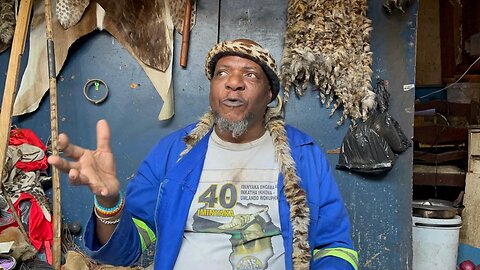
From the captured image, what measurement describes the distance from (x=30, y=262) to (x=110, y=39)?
5.14 ft

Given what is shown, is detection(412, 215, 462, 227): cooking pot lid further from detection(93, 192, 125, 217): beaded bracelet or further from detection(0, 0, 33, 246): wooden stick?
detection(0, 0, 33, 246): wooden stick

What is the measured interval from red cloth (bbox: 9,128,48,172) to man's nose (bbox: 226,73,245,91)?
73.6 inches

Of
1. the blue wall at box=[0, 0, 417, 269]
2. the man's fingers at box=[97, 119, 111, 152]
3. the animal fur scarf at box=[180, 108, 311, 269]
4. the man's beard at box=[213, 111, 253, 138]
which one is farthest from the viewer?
the blue wall at box=[0, 0, 417, 269]

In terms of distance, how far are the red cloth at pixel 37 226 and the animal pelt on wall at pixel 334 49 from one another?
1.82 m

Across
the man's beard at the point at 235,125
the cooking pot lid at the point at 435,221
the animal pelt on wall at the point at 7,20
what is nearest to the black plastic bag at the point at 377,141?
the cooking pot lid at the point at 435,221

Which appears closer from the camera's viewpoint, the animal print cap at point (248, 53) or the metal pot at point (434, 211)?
the animal print cap at point (248, 53)

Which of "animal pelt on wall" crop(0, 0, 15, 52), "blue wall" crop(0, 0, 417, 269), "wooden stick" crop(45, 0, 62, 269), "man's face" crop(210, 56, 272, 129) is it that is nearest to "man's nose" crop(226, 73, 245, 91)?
"man's face" crop(210, 56, 272, 129)

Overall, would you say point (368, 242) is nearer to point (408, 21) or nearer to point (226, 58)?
point (408, 21)

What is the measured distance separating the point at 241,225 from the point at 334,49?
4.90 ft

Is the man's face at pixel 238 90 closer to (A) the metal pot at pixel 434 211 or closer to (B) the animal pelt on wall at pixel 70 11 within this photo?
(B) the animal pelt on wall at pixel 70 11

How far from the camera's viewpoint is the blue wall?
303 centimetres

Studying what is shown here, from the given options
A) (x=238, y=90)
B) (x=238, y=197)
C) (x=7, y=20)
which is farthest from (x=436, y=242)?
(x=7, y=20)

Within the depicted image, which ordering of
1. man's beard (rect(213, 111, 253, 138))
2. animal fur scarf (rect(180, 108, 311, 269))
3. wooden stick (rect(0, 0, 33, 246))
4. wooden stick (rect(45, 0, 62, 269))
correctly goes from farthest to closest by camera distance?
wooden stick (rect(45, 0, 62, 269)) → wooden stick (rect(0, 0, 33, 246)) → man's beard (rect(213, 111, 253, 138)) → animal fur scarf (rect(180, 108, 311, 269))

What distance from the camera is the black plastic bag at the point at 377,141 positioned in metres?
2.92
